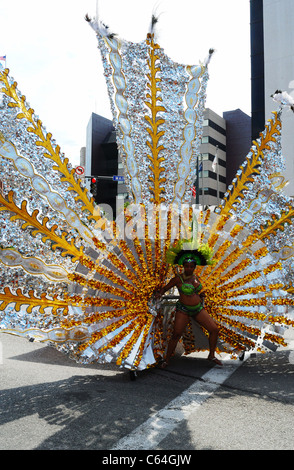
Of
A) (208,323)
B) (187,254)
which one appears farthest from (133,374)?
(187,254)

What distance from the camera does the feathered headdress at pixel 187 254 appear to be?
472 cm

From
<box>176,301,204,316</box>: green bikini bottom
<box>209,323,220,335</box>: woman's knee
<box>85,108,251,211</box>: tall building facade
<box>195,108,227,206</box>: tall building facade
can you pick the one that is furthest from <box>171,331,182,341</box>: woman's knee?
<box>85,108,251,211</box>: tall building facade

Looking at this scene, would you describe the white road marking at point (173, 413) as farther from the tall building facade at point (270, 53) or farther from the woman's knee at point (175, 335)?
the tall building facade at point (270, 53)

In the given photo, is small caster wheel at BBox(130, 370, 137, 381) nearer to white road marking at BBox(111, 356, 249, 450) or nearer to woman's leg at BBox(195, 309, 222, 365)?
white road marking at BBox(111, 356, 249, 450)

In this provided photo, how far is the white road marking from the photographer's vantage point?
295cm

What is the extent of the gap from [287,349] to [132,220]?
3.12 m

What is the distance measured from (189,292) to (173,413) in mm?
1539

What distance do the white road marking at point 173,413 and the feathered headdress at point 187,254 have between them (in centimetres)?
124

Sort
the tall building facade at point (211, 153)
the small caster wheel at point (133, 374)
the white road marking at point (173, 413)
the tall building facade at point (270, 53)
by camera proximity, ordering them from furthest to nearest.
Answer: the tall building facade at point (211, 153)
the tall building facade at point (270, 53)
the small caster wheel at point (133, 374)
the white road marking at point (173, 413)

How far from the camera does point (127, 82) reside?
4973 millimetres

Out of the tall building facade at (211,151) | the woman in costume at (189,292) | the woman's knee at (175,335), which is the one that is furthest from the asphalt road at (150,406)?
the tall building facade at (211,151)

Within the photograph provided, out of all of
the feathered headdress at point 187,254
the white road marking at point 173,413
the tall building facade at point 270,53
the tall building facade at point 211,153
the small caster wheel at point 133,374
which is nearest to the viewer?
the white road marking at point 173,413

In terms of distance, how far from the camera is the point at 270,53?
3647 cm

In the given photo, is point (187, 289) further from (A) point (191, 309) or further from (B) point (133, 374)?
(B) point (133, 374)
